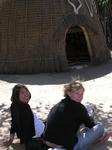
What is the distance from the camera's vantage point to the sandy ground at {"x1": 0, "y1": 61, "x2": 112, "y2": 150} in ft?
26.1

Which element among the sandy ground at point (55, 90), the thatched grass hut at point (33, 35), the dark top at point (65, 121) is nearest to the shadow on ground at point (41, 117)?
the sandy ground at point (55, 90)

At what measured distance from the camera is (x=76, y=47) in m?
16.2

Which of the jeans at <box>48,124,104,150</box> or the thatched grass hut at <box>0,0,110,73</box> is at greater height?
the thatched grass hut at <box>0,0,110,73</box>

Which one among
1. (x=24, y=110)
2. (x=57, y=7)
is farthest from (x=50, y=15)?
(x=24, y=110)

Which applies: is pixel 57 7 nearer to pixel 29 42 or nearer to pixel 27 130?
pixel 29 42

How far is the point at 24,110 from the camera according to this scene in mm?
6215

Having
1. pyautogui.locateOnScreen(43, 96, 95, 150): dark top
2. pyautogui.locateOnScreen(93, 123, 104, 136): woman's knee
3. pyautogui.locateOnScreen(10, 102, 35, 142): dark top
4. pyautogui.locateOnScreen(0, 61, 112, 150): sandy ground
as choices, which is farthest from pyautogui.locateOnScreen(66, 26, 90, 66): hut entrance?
pyautogui.locateOnScreen(43, 96, 95, 150): dark top

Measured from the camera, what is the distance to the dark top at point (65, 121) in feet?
18.7

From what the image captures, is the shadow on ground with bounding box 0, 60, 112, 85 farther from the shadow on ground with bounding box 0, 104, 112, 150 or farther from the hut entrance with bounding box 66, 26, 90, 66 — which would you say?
the shadow on ground with bounding box 0, 104, 112, 150

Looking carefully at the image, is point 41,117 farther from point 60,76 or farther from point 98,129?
point 60,76

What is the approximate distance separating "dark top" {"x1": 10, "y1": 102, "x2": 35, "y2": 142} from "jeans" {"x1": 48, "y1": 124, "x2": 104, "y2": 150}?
0.70 m

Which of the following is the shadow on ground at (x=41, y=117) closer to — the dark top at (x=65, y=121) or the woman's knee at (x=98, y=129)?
the woman's knee at (x=98, y=129)

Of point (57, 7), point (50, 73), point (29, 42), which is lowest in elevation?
point (50, 73)

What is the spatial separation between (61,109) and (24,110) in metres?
0.72
